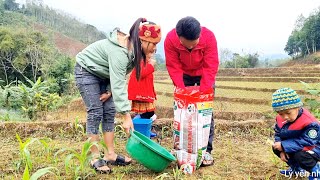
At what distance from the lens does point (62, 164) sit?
2.73 m

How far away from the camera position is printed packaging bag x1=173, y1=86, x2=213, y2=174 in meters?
2.52

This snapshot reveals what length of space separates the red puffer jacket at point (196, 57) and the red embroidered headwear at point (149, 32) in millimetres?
304

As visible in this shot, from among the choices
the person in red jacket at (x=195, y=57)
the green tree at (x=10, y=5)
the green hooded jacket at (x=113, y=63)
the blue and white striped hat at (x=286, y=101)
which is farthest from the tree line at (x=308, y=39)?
the green tree at (x=10, y=5)

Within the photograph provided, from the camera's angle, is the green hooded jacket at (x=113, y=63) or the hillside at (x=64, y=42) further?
the hillside at (x=64, y=42)

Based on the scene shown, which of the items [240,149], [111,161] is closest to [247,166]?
[240,149]

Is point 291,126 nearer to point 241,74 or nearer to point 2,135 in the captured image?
point 2,135

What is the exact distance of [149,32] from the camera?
2344mm

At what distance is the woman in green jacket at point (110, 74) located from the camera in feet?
7.66

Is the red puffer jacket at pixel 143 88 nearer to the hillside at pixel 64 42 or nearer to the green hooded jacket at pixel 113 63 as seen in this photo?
the green hooded jacket at pixel 113 63

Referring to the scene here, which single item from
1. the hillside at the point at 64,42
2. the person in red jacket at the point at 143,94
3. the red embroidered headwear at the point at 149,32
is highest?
the hillside at the point at 64,42

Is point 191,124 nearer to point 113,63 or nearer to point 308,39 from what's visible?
point 113,63

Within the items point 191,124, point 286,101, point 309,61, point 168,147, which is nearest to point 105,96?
point 191,124

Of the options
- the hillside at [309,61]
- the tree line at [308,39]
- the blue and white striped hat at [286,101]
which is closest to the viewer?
the blue and white striped hat at [286,101]

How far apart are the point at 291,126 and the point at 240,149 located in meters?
1.07
